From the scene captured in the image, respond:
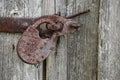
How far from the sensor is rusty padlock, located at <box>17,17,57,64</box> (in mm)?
962

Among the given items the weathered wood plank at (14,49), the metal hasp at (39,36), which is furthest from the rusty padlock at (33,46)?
the weathered wood plank at (14,49)

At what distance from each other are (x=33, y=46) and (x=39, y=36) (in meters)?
0.04

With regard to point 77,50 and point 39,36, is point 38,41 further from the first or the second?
point 77,50

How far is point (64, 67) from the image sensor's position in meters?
1.07

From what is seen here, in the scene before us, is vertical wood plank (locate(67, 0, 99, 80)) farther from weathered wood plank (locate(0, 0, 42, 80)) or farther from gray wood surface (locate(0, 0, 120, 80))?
weathered wood plank (locate(0, 0, 42, 80))

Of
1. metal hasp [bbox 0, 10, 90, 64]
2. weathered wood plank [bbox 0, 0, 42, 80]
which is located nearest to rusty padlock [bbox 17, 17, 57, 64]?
metal hasp [bbox 0, 10, 90, 64]

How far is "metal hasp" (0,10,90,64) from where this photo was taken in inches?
37.9

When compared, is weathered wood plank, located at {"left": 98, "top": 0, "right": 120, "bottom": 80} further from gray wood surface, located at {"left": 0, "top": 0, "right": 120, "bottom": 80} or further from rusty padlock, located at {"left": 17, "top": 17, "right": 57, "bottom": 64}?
rusty padlock, located at {"left": 17, "top": 17, "right": 57, "bottom": 64}

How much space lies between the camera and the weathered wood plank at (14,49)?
3.45 ft

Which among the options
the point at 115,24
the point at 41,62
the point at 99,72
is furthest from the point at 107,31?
the point at 41,62

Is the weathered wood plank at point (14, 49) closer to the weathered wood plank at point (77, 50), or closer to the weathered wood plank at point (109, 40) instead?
the weathered wood plank at point (77, 50)

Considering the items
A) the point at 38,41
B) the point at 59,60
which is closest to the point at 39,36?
the point at 38,41

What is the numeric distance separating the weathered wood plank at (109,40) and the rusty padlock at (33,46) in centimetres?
17

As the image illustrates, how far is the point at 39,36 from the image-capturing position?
984 mm
